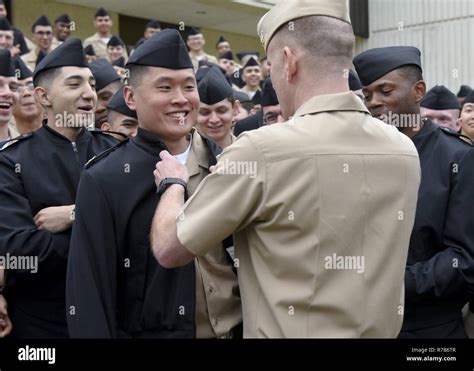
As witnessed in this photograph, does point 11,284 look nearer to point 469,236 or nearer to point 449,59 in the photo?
point 469,236

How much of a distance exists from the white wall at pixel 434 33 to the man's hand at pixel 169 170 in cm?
1477

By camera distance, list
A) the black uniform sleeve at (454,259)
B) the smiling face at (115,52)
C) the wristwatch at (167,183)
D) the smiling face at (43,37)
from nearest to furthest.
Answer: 1. the wristwatch at (167,183)
2. the black uniform sleeve at (454,259)
3. the smiling face at (43,37)
4. the smiling face at (115,52)

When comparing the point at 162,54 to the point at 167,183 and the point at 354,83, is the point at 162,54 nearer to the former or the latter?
the point at 167,183

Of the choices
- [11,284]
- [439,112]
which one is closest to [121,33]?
[439,112]

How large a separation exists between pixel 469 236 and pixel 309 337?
4.16ft

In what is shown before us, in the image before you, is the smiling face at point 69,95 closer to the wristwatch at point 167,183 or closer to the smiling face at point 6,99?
the smiling face at point 6,99

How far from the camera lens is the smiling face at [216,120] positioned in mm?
6168

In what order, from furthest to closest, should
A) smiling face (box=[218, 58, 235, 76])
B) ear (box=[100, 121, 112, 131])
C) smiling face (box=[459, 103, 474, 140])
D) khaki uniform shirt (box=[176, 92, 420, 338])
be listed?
smiling face (box=[218, 58, 235, 76]) → smiling face (box=[459, 103, 474, 140]) → ear (box=[100, 121, 112, 131]) → khaki uniform shirt (box=[176, 92, 420, 338])

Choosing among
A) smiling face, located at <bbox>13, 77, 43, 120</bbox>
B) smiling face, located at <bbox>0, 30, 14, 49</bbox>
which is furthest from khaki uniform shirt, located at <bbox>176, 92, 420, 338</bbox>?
smiling face, located at <bbox>0, 30, 14, 49</bbox>

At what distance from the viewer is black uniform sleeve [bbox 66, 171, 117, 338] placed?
2.83 metres

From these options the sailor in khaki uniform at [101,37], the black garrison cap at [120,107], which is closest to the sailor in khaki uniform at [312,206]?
the black garrison cap at [120,107]

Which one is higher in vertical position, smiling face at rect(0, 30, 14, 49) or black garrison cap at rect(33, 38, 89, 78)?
smiling face at rect(0, 30, 14, 49)

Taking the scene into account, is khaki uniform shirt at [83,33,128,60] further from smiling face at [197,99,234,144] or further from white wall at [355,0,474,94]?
white wall at [355,0,474,94]

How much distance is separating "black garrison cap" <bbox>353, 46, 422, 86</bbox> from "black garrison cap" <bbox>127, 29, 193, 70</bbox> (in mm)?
1064
